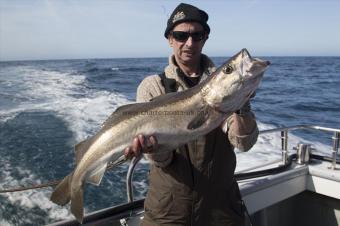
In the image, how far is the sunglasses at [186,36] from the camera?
10.1 feet

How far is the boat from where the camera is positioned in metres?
4.65

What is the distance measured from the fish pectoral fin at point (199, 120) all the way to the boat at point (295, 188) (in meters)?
1.93

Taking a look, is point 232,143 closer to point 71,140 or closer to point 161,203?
point 161,203

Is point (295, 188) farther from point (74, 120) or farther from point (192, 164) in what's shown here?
point (74, 120)

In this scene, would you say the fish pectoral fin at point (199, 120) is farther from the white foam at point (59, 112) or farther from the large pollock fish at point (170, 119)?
the white foam at point (59, 112)

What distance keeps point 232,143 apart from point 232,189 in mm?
426

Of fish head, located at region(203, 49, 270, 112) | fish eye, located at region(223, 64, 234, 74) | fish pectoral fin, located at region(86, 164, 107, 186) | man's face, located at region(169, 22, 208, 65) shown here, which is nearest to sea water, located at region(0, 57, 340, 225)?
fish pectoral fin, located at region(86, 164, 107, 186)

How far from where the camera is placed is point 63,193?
3.03 metres

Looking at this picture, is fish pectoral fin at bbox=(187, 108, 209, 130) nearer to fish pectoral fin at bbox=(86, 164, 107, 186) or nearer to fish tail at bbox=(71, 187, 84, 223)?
fish pectoral fin at bbox=(86, 164, 107, 186)

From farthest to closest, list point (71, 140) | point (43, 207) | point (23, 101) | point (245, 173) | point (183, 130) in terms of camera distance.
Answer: point (23, 101) → point (71, 140) → point (43, 207) → point (245, 173) → point (183, 130)

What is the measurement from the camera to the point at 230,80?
8.50ft

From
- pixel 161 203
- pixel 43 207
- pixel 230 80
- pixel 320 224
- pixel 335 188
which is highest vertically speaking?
pixel 230 80

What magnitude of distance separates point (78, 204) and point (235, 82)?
5.12 feet

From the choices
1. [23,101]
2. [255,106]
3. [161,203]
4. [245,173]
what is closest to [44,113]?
[23,101]
